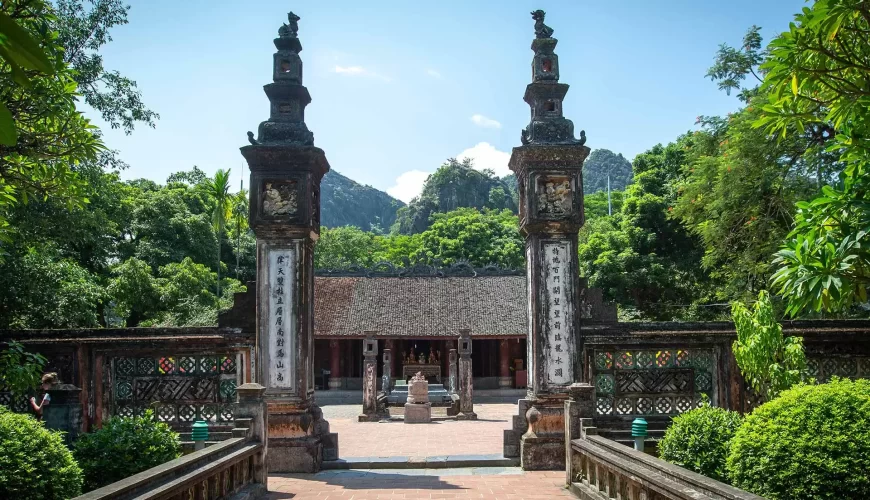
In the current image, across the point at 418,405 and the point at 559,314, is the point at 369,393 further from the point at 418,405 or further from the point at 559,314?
the point at 559,314

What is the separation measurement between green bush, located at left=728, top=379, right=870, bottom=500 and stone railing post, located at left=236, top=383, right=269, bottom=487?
15.9 feet

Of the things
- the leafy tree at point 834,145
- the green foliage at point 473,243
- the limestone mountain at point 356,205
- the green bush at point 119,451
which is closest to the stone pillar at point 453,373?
the green bush at point 119,451

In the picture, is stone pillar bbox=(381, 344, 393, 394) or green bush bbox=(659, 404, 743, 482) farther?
stone pillar bbox=(381, 344, 393, 394)

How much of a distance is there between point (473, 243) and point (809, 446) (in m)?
40.6

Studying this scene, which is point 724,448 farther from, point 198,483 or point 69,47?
point 69,47

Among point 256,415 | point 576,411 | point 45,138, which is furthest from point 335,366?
point 45,138

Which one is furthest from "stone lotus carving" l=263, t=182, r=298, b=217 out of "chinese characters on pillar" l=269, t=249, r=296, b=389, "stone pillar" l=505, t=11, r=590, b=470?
"stone pillar" l=505, t=11, r=590, b=470

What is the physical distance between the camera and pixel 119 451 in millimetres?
6707

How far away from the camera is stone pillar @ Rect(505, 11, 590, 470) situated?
9547 millimetres

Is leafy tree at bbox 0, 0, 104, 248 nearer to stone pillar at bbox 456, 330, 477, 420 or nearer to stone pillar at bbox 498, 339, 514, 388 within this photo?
stone pillar at bbox 456, 330, 477, 420

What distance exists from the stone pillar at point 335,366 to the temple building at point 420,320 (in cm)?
4

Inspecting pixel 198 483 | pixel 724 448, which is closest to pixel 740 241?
pixel 724 448

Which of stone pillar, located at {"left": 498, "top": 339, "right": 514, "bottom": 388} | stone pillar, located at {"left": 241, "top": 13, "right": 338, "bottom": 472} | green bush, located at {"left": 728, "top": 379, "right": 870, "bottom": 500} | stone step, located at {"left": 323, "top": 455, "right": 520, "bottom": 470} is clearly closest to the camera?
green bush, located at {"left": 728, "top": 379, "right": 870, "bottom": 500}

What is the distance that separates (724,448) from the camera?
6637 mm
